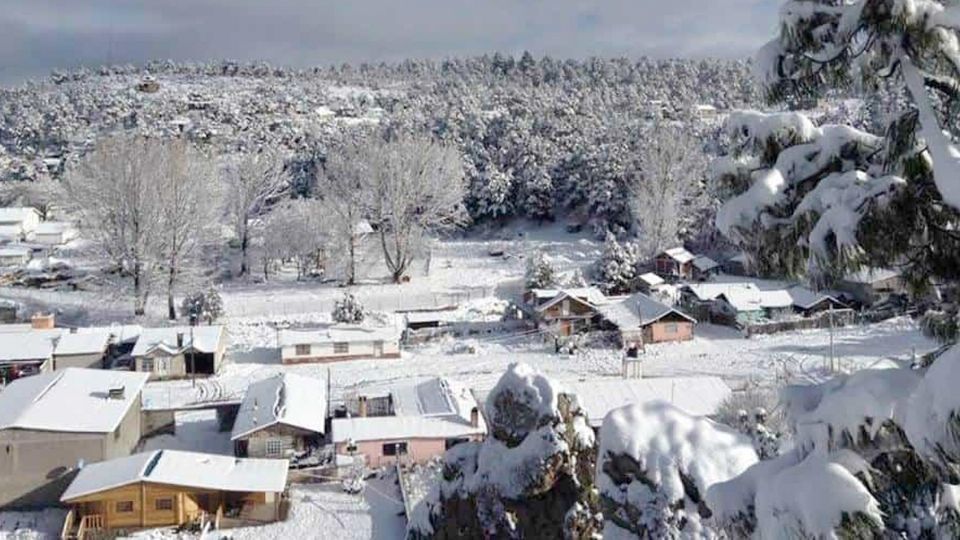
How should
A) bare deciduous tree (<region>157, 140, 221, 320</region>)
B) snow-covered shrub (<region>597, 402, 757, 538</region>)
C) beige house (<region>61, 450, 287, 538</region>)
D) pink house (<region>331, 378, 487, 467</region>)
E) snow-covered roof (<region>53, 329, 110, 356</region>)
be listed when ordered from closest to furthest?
snow-covered shrub (<region>597, 402, 757, 538</region>), beige house (<region>61, 450, 287, 538</region>), pink house (<region>331, 378, 487, 467</region>), snow-covered roof (<region>53, 329, 110, 356</region>), bare deciduous tree (<region>157, 140, 221, 320</region>)

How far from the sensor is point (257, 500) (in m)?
16.9

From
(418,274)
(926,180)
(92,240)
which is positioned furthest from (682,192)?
(926,180)

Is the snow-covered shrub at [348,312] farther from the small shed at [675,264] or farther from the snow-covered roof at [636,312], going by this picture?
the small shed at [675,264]

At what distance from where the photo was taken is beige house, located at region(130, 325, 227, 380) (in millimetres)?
26078

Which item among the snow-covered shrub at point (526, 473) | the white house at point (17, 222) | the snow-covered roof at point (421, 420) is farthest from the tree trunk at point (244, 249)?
the snow-covered shrub at point (526, 473)

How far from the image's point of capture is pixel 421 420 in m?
20.1

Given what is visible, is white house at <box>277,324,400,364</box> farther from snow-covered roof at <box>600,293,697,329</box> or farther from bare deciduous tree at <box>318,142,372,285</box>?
→ bare deciduous tree at <box>318,142,372,285</box>

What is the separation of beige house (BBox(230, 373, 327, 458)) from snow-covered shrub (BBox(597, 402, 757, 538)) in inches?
572

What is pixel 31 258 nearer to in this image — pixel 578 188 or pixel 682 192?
pixel 578 188

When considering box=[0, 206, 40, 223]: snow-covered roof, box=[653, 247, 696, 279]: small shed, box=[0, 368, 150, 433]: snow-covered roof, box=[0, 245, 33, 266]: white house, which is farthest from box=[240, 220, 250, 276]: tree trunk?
box=[653, 247, 696, 279]: small shed

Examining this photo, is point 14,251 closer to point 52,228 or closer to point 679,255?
point 52,228

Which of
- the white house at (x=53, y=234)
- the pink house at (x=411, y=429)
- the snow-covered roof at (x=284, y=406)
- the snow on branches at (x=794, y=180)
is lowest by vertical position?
the pink house at (x=411, y=429)

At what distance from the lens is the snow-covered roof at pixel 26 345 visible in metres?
25.7

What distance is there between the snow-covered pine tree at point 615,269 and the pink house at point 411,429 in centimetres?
1574
